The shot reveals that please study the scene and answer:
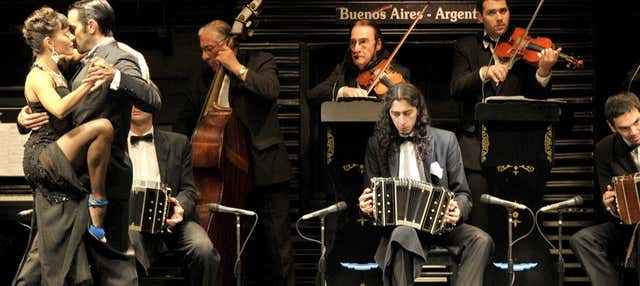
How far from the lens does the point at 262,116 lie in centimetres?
774

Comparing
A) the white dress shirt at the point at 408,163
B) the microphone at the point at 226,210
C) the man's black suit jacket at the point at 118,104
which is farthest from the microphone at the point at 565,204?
the man's black suit jacket at the point at 118,104

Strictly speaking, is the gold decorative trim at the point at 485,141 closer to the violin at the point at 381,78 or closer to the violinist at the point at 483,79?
the violinist at the point at 483,79

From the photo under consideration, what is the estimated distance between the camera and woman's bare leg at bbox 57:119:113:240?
5848 millimetres

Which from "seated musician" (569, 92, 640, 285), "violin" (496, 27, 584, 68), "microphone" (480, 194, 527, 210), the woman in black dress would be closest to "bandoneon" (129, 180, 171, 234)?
the woman in black dress

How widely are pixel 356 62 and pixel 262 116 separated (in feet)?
2.58

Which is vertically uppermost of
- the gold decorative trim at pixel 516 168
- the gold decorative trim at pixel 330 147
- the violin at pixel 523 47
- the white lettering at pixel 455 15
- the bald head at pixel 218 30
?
the white lettering at pixel 455 15

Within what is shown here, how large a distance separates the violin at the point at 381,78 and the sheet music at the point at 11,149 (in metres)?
2.56

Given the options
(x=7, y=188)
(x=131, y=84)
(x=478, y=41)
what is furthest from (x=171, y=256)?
(x=478, y=41)

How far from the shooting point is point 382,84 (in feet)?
24.4

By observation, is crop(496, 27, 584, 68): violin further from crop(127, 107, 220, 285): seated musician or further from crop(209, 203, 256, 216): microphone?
crop(127, 107, 220, 285): seated musician

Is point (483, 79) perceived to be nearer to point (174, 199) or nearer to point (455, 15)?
point (455, 15)

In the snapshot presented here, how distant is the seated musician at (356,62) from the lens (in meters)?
7.53

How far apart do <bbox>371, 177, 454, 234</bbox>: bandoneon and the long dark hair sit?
40cm

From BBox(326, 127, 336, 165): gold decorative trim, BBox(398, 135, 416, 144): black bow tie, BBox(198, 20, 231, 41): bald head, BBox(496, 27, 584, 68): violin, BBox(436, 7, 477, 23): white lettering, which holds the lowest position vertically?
BBox(326, 127, 336, 165): gold decorative trim
